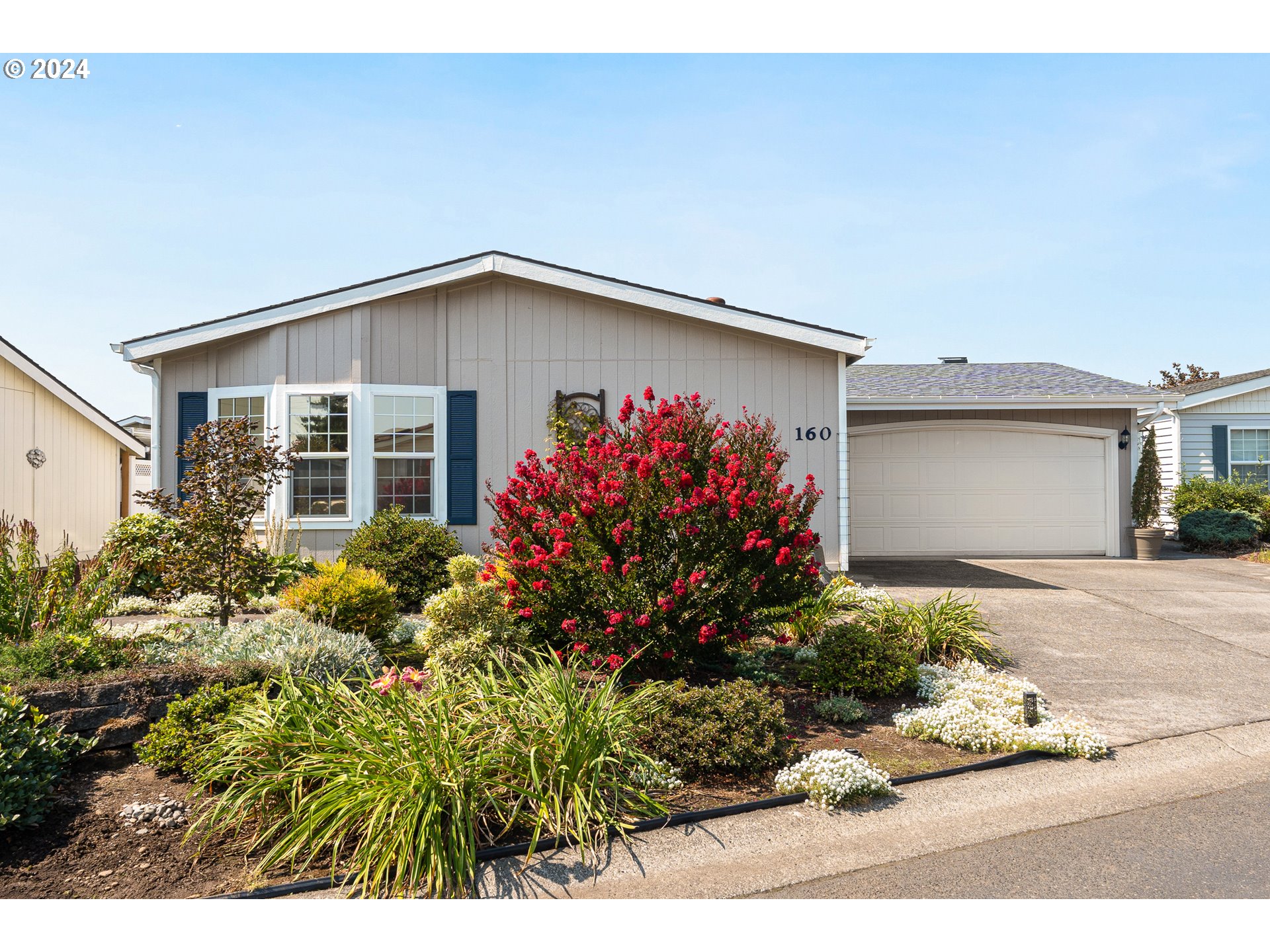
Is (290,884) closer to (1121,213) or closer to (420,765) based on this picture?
(420,765)

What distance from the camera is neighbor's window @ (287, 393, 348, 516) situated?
9406mm

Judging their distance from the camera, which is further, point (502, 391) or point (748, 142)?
point (502, 391)

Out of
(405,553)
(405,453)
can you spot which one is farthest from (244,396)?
(405,553)

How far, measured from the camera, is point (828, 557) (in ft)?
31.6

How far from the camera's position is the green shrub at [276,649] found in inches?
189

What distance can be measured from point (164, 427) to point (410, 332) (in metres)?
3.29

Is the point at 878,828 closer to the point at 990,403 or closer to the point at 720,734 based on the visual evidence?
the point at 720,734

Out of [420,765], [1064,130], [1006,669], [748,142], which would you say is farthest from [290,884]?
[1064,130]

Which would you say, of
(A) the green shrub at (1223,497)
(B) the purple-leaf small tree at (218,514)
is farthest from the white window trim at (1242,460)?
(B) the purple-leaf small tree at (218,514)

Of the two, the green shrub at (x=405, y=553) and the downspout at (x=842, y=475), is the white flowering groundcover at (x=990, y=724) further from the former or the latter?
the green shrub at (x=405, y=553)

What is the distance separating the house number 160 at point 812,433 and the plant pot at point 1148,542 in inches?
279

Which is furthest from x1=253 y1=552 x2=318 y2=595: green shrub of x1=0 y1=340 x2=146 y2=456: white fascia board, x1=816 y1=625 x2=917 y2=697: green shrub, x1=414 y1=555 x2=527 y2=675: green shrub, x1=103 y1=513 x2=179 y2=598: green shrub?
x1=0 y1=340 x2=146 y2=456: white fascia board

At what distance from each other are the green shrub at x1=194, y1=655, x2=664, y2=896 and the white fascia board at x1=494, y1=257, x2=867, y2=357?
6.09 m

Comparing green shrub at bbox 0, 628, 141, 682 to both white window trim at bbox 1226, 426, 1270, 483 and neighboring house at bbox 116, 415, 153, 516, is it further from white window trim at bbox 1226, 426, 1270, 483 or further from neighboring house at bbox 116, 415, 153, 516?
white window trim at bbox 1226, 426, 1270, 483
